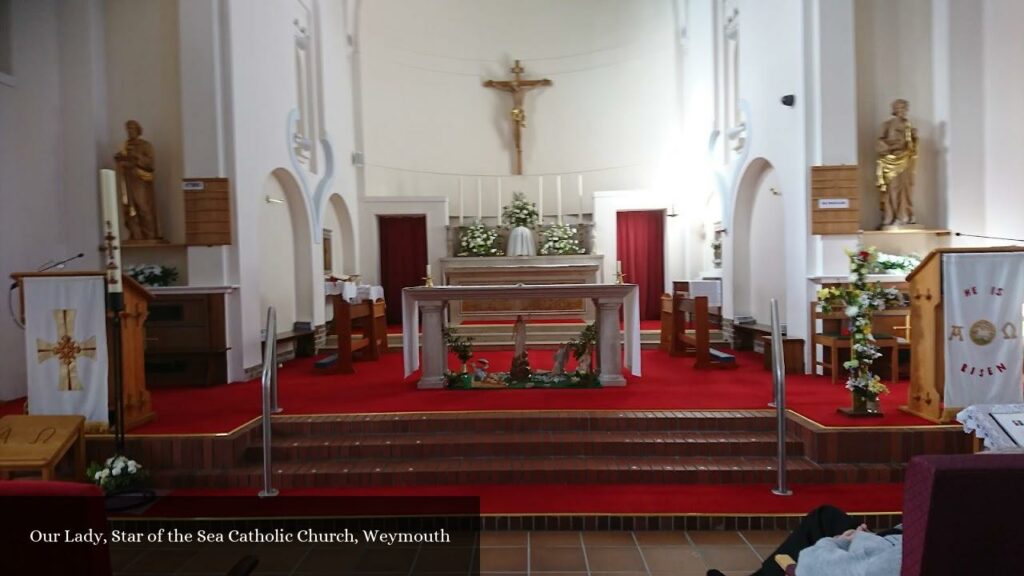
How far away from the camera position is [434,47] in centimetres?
1171

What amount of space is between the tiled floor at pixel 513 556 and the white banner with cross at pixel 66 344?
1493mm

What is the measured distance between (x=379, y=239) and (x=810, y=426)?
27.6ft

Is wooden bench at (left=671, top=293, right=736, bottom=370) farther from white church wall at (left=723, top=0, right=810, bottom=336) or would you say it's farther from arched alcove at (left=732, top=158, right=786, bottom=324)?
arched alcove at (left=732, top=158, right=786, bottom=324)

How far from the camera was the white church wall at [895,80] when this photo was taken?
672 centimetres

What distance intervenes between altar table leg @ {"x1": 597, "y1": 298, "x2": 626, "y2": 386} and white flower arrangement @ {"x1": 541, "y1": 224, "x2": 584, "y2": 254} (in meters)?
4.61

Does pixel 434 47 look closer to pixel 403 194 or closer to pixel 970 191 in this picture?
pixel 403 194

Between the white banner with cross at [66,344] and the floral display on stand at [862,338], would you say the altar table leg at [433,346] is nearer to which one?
the white banner with cross at [66,344]

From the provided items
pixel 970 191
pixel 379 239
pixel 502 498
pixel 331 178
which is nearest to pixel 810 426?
pixel 502 498

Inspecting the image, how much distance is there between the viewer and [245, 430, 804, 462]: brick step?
457 centimetres

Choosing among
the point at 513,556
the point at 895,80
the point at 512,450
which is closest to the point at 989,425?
the point at 513,556

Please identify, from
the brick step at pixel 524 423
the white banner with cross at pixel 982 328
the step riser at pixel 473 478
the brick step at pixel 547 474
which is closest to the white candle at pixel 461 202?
the brick step at pixel 524 423

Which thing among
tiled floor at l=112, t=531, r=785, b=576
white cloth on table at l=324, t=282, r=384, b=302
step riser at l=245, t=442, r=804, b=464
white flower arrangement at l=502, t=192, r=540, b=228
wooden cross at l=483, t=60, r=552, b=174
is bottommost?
tiled floor at l=112, t=531, r=785, b=576

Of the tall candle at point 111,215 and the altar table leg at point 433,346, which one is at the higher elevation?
the tall candle at point 111,215

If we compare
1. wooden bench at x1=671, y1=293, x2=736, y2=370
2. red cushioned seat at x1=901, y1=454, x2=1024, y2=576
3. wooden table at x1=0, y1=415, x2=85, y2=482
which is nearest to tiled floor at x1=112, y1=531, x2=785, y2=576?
wooden table at x1=0, y1=415, x2=85, y2=482
